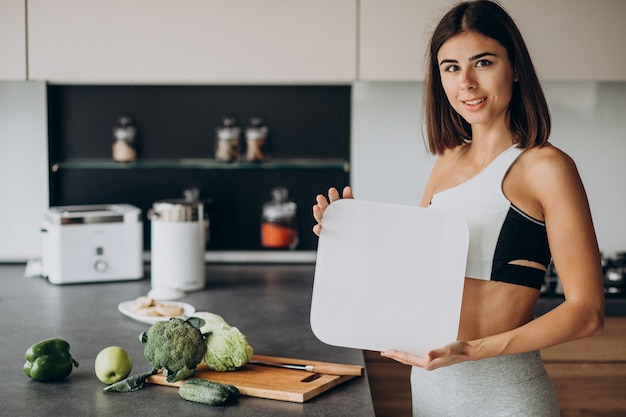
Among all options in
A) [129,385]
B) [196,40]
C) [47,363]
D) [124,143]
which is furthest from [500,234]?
[124,143]

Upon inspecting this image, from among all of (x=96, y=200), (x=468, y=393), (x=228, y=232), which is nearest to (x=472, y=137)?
(x=468, y=393)

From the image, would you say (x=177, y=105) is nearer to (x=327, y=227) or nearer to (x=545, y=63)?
(x=545, y=63)

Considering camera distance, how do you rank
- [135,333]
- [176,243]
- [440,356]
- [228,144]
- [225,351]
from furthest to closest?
1. [228,144]
2. [176,243]
3. [135,333]
4. [225,351]
5. [440,356]

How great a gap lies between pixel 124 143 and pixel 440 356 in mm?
1898

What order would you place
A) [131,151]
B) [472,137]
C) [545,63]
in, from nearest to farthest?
1. [472,137]
2. [545,63]
3. [131,151]

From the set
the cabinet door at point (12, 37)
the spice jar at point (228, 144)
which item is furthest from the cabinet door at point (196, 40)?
the spice jar at point (228, 144)

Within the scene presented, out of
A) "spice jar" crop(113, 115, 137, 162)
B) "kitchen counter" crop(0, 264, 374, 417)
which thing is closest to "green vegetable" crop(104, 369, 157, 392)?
"kitchen counter" crop(0, 264, 374, 417)

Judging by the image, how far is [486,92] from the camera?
1.49 metres

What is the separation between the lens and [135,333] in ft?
6.48

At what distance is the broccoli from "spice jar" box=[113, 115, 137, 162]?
149 cm

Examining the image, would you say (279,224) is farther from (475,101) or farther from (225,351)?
(475,101)

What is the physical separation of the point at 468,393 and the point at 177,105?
1.82m

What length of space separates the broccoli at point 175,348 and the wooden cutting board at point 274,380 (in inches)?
1.1

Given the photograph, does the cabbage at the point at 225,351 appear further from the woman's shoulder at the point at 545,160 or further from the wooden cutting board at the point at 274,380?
the woman's shoulder at the point at 545,160
